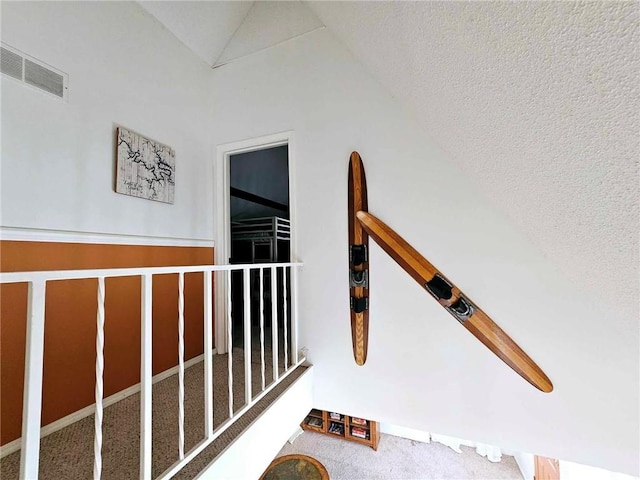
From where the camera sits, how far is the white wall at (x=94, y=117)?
52.7 inches

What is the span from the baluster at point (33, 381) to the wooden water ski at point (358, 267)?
157 cm

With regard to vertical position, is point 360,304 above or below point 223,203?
below

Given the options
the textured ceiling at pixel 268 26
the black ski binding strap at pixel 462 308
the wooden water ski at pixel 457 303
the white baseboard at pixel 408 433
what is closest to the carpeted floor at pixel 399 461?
the white baseboard at pixel 408 433

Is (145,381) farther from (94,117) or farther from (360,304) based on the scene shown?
(94,117)

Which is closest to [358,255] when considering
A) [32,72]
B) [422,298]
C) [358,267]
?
[358,267]

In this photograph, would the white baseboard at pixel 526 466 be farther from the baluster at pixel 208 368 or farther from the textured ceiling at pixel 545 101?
the baluster at pixel 208 368

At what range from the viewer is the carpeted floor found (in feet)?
9.46

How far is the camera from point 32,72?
138cm

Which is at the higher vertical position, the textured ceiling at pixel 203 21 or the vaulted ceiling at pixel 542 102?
the textured ceiling at pixel 203 21

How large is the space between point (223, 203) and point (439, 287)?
6.49 ft

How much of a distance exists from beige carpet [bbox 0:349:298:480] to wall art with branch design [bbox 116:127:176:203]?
1391 mm

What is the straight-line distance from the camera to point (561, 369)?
1.52 metres

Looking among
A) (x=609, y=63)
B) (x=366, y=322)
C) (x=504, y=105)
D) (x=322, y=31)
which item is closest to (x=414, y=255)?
(x=366, y=322)

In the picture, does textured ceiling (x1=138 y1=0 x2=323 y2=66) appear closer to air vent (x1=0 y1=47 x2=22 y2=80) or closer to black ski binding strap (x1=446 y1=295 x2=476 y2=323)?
air vent (x1=0 y1=47 x2=22 y2=80)
